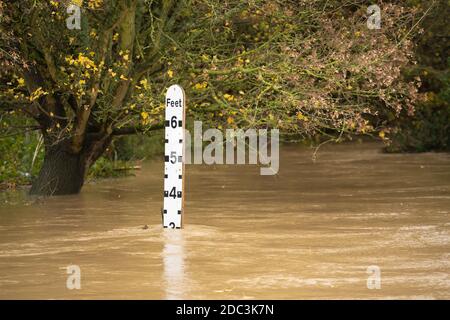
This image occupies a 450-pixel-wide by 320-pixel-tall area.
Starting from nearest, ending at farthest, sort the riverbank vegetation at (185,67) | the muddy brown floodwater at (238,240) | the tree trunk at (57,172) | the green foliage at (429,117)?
the muddy brown floodwater at (238,240), the riverbank vegetation at (185,67), the tree trunk at (57,172), the green foliage at (429,117)

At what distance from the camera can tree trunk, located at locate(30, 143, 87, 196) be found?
22.2m

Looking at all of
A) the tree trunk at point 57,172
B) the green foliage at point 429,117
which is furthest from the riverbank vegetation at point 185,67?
the green foliage at point 429,117

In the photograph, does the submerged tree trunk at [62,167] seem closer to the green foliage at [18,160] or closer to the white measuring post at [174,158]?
the green foliage at [18,160]

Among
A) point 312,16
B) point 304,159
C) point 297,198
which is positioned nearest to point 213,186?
point 297,198

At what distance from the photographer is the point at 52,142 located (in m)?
22.2

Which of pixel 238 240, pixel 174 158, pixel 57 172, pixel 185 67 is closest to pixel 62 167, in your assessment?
pixel 57 172

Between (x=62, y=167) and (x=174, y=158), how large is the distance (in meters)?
6.06

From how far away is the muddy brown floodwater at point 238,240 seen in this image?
11883 millimetres

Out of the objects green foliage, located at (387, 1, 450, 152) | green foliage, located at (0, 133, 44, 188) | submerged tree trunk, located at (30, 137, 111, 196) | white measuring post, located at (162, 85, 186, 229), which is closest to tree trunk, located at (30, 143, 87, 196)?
submerged tree trunk, located at (30, 137, 111, 196)

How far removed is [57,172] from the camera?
2236 cm

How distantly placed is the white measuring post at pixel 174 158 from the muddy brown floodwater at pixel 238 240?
0.29m

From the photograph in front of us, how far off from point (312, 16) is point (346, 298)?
10.6m

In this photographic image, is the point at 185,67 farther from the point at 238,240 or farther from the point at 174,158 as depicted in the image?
the point at 238,240
